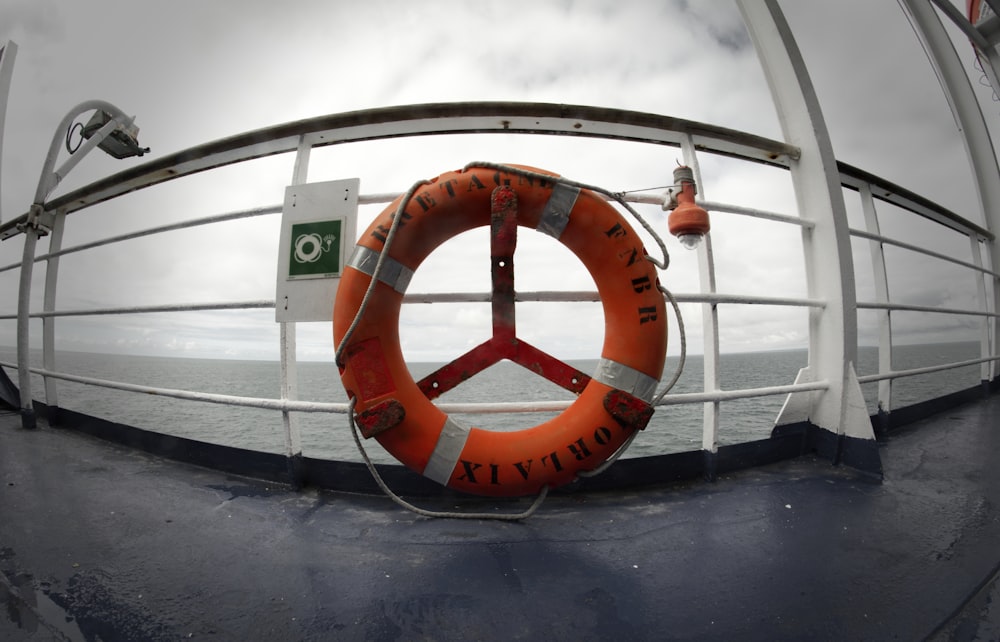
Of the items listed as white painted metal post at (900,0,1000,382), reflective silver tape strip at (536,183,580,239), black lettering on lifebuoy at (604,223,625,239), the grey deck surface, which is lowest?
the grey deck surface

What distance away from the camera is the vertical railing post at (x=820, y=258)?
1.62m

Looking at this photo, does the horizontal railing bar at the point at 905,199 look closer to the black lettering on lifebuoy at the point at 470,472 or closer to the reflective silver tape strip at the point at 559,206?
the reflective silver tape strip at the point at 559,206

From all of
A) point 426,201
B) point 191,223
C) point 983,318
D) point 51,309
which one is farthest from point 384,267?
point 983,318

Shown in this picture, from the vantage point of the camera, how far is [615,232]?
3.58 feet

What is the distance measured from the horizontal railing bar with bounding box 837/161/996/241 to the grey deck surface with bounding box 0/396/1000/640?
158 centimetres

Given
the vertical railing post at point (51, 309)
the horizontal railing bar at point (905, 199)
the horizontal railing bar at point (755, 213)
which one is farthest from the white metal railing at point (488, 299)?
the vertical railing post at point (51, 309)

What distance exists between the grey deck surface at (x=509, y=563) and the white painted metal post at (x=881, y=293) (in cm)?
88

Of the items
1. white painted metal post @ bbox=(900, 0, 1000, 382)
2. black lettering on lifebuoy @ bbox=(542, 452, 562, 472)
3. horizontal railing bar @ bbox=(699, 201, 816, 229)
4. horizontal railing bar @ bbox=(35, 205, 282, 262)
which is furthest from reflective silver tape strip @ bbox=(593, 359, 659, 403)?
white painted metal post @ bbox=(900, 0, 1000, 382)

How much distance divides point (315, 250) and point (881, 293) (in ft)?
10.4

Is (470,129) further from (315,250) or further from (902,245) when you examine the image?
(902,245)

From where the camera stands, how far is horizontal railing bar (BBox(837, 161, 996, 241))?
2.13 meters

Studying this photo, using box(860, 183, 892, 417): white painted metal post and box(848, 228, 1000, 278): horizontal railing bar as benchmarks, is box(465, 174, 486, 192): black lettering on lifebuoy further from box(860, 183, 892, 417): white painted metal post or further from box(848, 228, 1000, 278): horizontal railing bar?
box(860, 183, 892, 417): white painted metal post

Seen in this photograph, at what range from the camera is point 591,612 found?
76cm

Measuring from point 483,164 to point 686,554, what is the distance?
1175 millimetres
